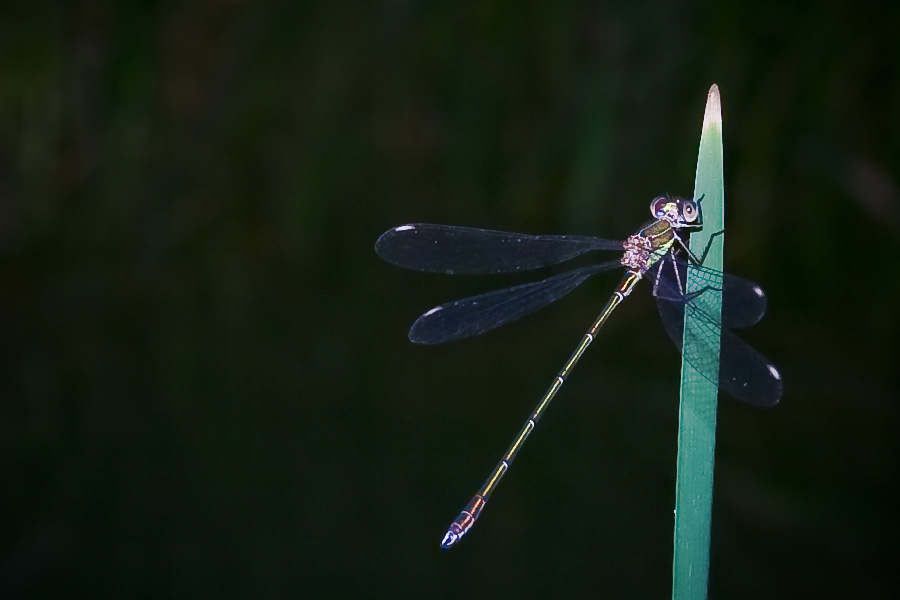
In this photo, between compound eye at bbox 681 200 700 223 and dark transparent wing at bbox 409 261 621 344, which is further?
dark transparent wing at bbox 409 261 621 344

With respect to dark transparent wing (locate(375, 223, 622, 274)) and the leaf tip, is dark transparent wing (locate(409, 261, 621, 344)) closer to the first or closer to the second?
dark transparent wing (locate(375, 223, 622, 274))

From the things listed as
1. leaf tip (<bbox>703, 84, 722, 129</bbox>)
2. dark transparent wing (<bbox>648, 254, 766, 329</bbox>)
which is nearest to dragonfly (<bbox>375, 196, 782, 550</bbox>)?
dark transparent wing (<bbox>648, 254, 766, 329</bbox>)

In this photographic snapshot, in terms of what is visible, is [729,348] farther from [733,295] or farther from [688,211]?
[688,211]

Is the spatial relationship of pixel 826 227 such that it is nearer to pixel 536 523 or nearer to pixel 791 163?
pixel 791 163

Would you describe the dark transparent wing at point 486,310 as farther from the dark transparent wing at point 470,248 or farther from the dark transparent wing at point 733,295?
the dark transparent wing at point 733,295

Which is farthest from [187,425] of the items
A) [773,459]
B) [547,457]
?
[773,459]
